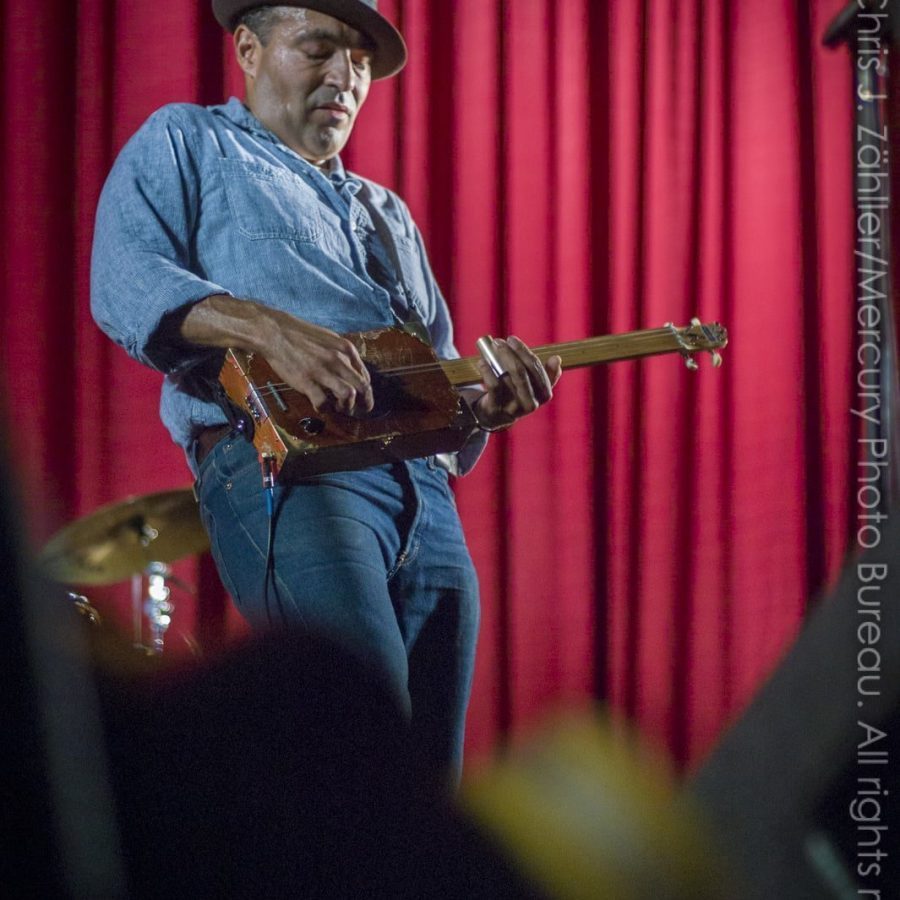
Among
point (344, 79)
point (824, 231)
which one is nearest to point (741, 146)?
point (824, 231)

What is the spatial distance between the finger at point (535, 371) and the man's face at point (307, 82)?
0.47 meters

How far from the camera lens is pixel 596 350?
5.63 feet

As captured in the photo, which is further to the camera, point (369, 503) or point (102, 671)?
point (369, 503)

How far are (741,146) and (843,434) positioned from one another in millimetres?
892

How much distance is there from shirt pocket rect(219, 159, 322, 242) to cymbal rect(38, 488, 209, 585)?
77 centimetres

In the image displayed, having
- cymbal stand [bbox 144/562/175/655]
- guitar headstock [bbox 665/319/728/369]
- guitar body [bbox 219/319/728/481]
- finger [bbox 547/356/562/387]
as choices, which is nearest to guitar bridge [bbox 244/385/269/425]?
guitar body [bbox 219/319/728/481]

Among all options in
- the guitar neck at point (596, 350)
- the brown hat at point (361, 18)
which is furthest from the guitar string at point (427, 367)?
the brown hat at point (361, 18)

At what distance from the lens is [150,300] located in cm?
132

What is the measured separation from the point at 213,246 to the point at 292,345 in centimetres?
28

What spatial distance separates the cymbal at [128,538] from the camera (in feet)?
6.53

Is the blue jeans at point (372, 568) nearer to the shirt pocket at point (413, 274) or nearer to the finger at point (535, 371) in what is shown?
the finger at point (535, 371)

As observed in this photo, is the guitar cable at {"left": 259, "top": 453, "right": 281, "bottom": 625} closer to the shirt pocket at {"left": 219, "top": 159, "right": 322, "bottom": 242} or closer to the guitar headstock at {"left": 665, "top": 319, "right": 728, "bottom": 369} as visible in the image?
the shirt pocket at {"left": 219, "top": 159, "right": 322, "bottom": 242}

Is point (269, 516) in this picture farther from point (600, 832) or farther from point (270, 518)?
point (600, 832)

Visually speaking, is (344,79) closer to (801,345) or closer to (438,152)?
(438,152)
